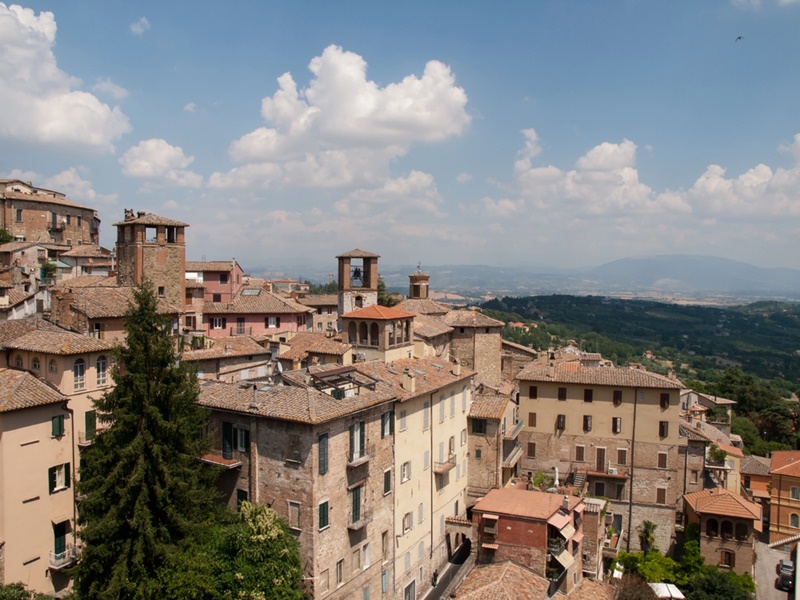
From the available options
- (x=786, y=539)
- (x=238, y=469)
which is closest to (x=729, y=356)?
(x=786, y=539)

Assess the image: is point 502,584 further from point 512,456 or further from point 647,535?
point 647,535

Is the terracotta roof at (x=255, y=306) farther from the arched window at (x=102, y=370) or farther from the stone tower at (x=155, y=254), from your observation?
the arched window at (x=102, y=370)

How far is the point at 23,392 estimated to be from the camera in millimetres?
25031

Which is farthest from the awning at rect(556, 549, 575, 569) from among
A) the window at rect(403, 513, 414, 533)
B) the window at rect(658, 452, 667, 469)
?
the window at rect(658, 452, 667, 469)

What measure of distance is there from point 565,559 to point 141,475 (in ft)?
68.8

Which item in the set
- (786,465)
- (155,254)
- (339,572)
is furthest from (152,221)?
(786,465)

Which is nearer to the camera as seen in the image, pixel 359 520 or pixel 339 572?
pixel 339 572

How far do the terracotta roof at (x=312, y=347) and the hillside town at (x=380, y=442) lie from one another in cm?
17

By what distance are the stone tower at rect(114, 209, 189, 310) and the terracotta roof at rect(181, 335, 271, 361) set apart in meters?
4.74

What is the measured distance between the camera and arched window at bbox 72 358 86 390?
88.5ft

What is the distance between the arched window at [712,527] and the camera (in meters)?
A: 37.5

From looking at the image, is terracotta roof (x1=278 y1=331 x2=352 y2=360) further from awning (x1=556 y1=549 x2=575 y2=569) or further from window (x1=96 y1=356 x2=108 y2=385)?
awning (x1=556 y1=549 x2=575 y2=569)

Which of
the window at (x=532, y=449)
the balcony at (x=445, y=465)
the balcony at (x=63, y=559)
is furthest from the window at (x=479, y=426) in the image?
the balcony at (x=63, y=559)

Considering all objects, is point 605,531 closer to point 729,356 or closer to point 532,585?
point 532,585
